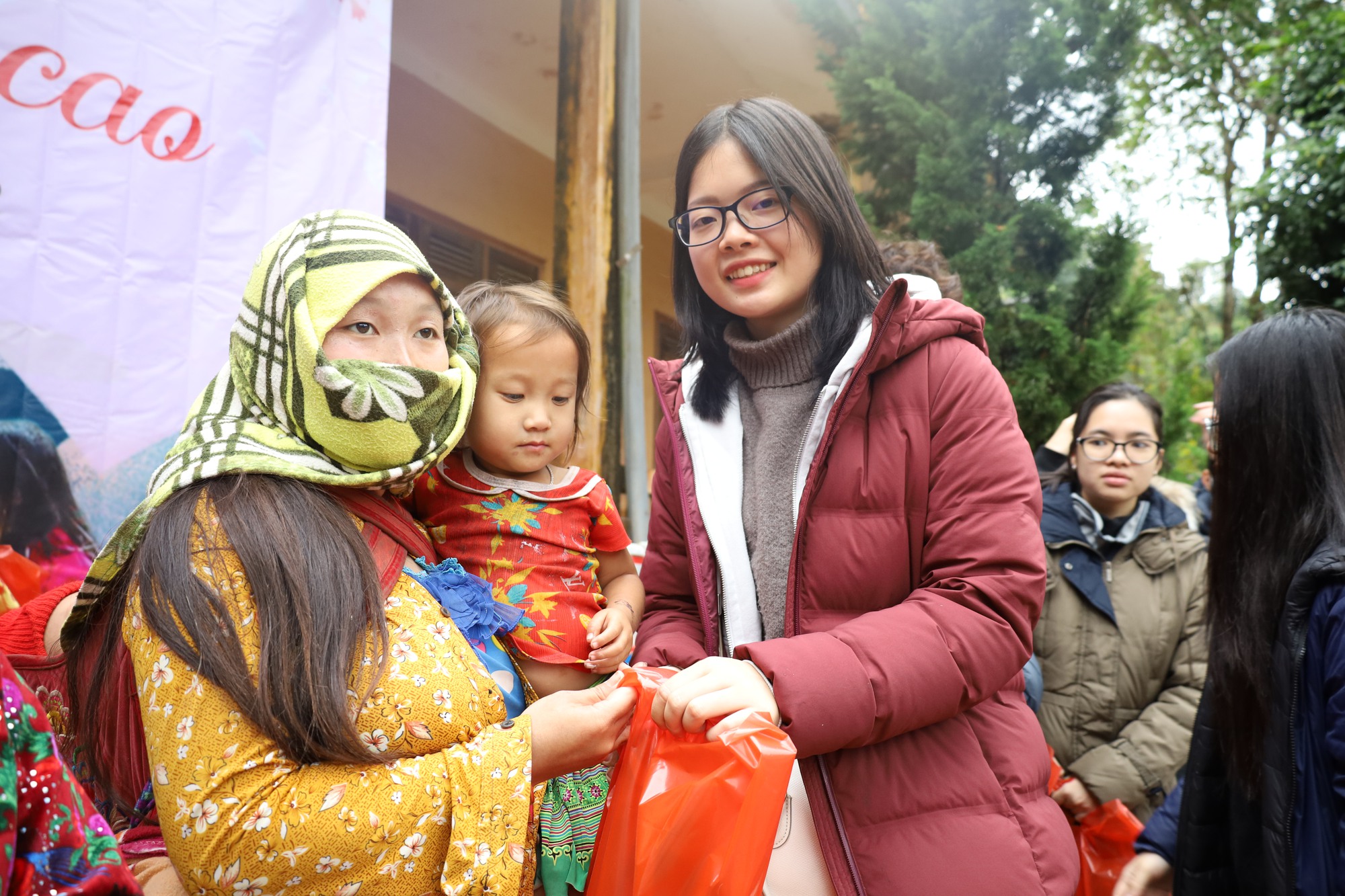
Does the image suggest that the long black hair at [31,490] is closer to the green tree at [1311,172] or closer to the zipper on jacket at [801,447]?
the zipper on jacket at [801,447]

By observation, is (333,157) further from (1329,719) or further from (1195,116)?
(1195,116)

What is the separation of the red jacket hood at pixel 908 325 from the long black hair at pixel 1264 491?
0.76 m

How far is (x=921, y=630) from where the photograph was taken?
1.29 meters

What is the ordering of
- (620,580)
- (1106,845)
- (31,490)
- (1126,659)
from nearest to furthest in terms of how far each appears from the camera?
(620,580) < (31,490) < (1106,845) < (1126,659)

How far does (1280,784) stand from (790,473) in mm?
1110

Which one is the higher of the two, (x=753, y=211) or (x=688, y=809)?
(x=753, y=211)

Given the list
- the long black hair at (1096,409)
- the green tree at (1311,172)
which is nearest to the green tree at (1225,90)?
the green tree at (1311,172)

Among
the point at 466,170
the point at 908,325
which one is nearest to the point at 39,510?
the point at 908,325

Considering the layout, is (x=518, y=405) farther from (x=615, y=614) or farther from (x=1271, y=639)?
(x=1271, y=639)

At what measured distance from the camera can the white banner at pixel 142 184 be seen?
2.18 meters

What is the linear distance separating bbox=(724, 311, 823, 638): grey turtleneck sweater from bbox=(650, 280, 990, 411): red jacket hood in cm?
20

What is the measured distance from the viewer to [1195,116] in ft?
40.4

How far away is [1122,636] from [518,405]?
2175 millimetres

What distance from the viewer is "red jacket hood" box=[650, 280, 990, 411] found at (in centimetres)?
147
